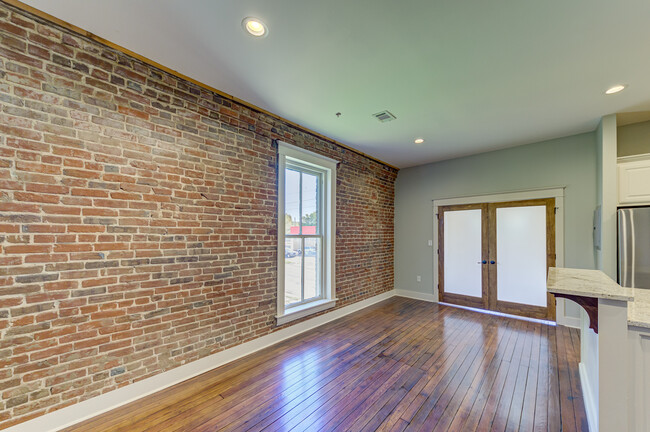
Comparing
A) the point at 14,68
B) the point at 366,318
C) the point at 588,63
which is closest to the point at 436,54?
the point at 588,63

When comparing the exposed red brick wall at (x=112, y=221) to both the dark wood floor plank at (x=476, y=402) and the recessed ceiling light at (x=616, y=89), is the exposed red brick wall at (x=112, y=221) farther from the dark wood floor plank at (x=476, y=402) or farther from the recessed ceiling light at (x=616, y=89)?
the recessed ceiling light at (x=616, y=89)

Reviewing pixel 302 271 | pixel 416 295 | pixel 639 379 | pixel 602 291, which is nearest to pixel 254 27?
pixel 602 291

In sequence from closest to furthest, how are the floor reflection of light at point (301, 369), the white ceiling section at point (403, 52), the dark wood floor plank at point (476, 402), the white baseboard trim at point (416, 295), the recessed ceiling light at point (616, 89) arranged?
the white ceiling section at point (403, 52)
the dark wood floor plank at point (476, 402)
the floor reflection of light at point (301, 369)
the recessed ceiling light at point (616, 89)
the white baseboard trim at point (416, 295)

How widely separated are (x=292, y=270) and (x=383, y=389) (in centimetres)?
195

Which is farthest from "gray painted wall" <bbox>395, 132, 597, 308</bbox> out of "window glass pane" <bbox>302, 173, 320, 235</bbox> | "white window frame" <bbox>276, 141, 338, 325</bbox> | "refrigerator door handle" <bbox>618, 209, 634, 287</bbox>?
"window glass pane" <bbox>302, 173, 320, 235</bbox>

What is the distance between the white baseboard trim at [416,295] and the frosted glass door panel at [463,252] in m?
0.35

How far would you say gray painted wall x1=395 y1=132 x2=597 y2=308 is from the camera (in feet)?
12.8

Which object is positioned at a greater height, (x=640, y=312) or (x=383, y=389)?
(x=640, y=312)

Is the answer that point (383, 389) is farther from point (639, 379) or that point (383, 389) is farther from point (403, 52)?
point (403, 52)

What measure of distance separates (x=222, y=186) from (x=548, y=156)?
17.0 ft

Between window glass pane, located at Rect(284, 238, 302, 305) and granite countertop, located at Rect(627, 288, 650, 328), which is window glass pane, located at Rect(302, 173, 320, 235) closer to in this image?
window glass pane, located at Rect(284, 238, 302, 305)

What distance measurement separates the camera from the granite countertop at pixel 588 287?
1.42 m

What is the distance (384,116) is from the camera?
332 cm

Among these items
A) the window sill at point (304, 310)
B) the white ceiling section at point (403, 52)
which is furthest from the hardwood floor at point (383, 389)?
the white ceiling section at point (403, 52)
